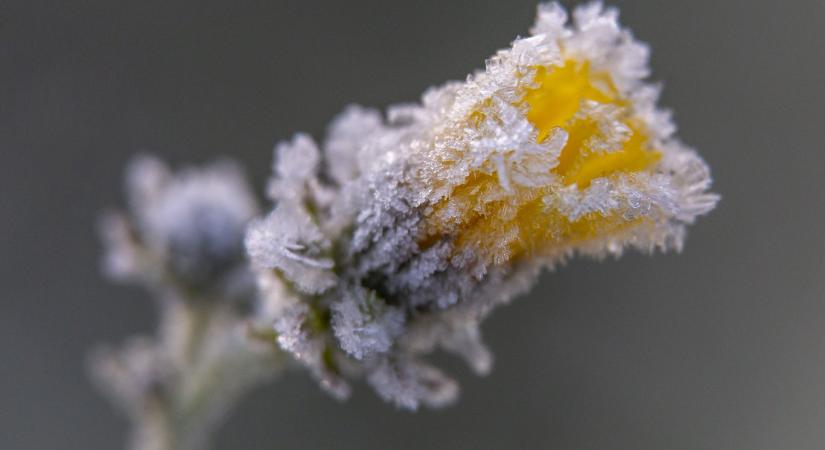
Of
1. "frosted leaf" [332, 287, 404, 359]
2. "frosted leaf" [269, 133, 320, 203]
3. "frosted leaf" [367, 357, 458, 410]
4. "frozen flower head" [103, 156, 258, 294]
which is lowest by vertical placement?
"frosted leaf" [367, 357, 458, 410]

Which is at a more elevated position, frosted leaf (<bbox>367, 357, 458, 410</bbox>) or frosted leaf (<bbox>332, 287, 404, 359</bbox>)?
frosted leaf (<bbox>332, 287, 404, 359</bbox>)

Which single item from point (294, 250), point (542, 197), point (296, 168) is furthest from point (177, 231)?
point (542, 197)

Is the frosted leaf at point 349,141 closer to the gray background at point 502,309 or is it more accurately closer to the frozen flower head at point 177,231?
the frozen flower head at point 177,231

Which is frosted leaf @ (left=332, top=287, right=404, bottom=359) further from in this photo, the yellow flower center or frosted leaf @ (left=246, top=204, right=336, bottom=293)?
the yellow flower center

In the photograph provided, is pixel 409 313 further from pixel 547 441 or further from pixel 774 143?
pixel 774 143

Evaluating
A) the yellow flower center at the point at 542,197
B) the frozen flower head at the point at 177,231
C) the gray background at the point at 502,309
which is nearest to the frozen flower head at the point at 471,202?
the yellow flower center at the point at 542,197

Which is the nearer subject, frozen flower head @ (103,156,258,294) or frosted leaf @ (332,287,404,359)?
frosted leaf @ (332,287,404,359)

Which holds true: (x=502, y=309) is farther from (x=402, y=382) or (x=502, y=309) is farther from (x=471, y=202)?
(x=471, y=202)

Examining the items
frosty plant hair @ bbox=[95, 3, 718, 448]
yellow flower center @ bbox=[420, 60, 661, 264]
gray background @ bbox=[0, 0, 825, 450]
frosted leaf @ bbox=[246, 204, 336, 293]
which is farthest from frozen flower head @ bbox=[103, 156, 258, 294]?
gray background @ bbox=[0, 0, 825, 450]
